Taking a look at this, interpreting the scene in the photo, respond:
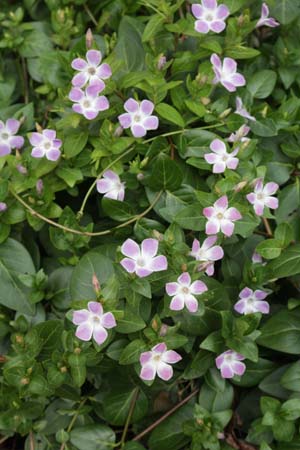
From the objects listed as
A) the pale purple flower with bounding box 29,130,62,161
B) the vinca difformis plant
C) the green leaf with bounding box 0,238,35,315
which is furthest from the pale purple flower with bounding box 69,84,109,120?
the green leaf with bounding box 0,238,35,315

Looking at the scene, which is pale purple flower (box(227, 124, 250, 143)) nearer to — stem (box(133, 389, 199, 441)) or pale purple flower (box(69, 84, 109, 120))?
pale purple flower (box(69, 84, 109, 120))

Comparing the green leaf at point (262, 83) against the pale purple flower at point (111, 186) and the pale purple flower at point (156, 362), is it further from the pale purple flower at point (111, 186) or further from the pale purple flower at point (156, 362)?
the pale purple flower at point (156, 362)

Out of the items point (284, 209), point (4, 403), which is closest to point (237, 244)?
point (284, 209)

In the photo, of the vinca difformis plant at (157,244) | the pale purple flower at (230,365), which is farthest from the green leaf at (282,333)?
the pale purple flower at (230,365)

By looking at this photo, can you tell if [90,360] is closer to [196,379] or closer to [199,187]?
[196,379]

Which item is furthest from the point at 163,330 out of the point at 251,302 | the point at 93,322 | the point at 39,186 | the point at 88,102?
the point at 88,102

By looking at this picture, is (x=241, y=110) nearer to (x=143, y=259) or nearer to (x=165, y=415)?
(x=143, y=259)
